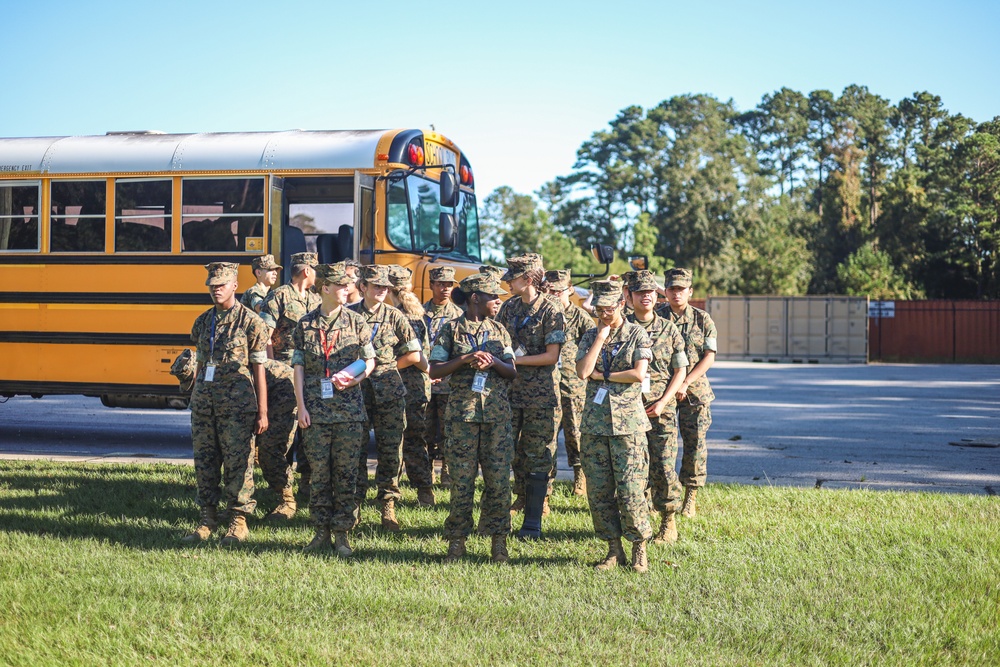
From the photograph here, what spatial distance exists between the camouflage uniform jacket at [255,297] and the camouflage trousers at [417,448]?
1501 mm

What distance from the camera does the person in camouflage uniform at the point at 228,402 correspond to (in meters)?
7.10

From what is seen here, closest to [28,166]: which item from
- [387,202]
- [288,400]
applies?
[387,202]

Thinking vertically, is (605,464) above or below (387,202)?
below

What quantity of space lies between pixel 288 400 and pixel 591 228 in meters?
55.0

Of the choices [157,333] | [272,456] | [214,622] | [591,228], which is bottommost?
[214,622]

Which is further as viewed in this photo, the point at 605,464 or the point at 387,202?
the point at 387,202

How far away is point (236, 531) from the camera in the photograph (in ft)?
23.3

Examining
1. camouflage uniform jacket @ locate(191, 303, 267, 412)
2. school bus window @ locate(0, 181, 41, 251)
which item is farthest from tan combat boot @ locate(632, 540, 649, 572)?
school bus window @ locate(0, 181, 41, 251)

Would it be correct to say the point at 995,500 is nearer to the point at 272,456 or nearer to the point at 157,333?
the point at 272,456

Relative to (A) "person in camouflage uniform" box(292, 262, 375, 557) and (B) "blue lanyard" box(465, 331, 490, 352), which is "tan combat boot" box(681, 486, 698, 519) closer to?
(B) "blue lanyard" box(465, 331, 490, 352)

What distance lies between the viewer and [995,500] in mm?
8336

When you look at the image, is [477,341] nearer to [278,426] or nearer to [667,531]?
[667,531]

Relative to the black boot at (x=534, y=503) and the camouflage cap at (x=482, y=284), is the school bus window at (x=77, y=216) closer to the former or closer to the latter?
the camouflage cap at (x=482, y=284)

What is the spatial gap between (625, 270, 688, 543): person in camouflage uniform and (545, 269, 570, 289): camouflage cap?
4.00 feet
